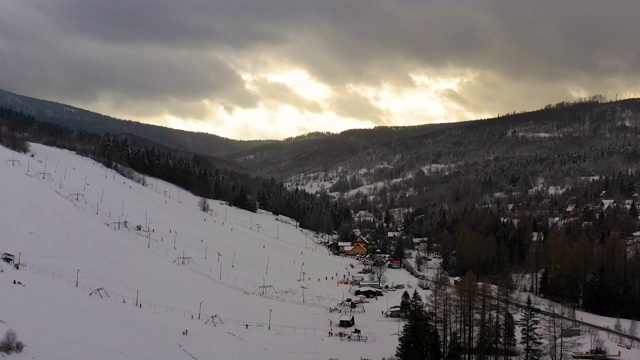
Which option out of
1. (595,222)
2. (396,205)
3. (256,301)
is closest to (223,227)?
(256,301)

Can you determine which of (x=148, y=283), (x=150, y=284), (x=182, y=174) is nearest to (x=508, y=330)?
(x=150, y=284)

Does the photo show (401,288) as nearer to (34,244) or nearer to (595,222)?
(34,244)

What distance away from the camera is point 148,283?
4419cm

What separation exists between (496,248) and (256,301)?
4597 cm

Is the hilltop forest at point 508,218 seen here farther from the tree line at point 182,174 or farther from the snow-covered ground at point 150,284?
the snow-covered ground at point 150,284

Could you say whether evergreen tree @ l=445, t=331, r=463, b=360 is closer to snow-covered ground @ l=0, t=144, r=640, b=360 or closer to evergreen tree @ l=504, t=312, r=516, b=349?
evergreen tree @ l=504, t=312, r=516, b=349

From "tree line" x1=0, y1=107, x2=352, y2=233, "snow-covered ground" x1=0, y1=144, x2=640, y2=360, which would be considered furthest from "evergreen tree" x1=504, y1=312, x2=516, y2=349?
"tree line" x1=0, y1=107, x2=352, y2=233

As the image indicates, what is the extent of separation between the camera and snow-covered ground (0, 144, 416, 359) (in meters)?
28.4

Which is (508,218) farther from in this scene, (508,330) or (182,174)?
(508,330)

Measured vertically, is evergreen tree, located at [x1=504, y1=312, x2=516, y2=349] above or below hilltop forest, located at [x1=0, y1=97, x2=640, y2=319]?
below

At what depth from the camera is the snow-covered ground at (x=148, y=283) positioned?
28.4 m

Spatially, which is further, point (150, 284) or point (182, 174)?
point (182, 174)

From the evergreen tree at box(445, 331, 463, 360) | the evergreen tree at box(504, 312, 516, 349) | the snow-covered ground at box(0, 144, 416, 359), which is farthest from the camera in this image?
the evergreen tree at box(504, 312, 516, 349)

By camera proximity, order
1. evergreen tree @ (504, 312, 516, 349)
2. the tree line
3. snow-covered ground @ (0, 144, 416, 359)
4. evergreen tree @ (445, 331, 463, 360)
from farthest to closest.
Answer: the tree line, evergreen tree @ (504, 312, 516, 349), evergreen tree @ (445, 331, 463, 360), snow-covered ground @ (0, 144, 416, 359)
